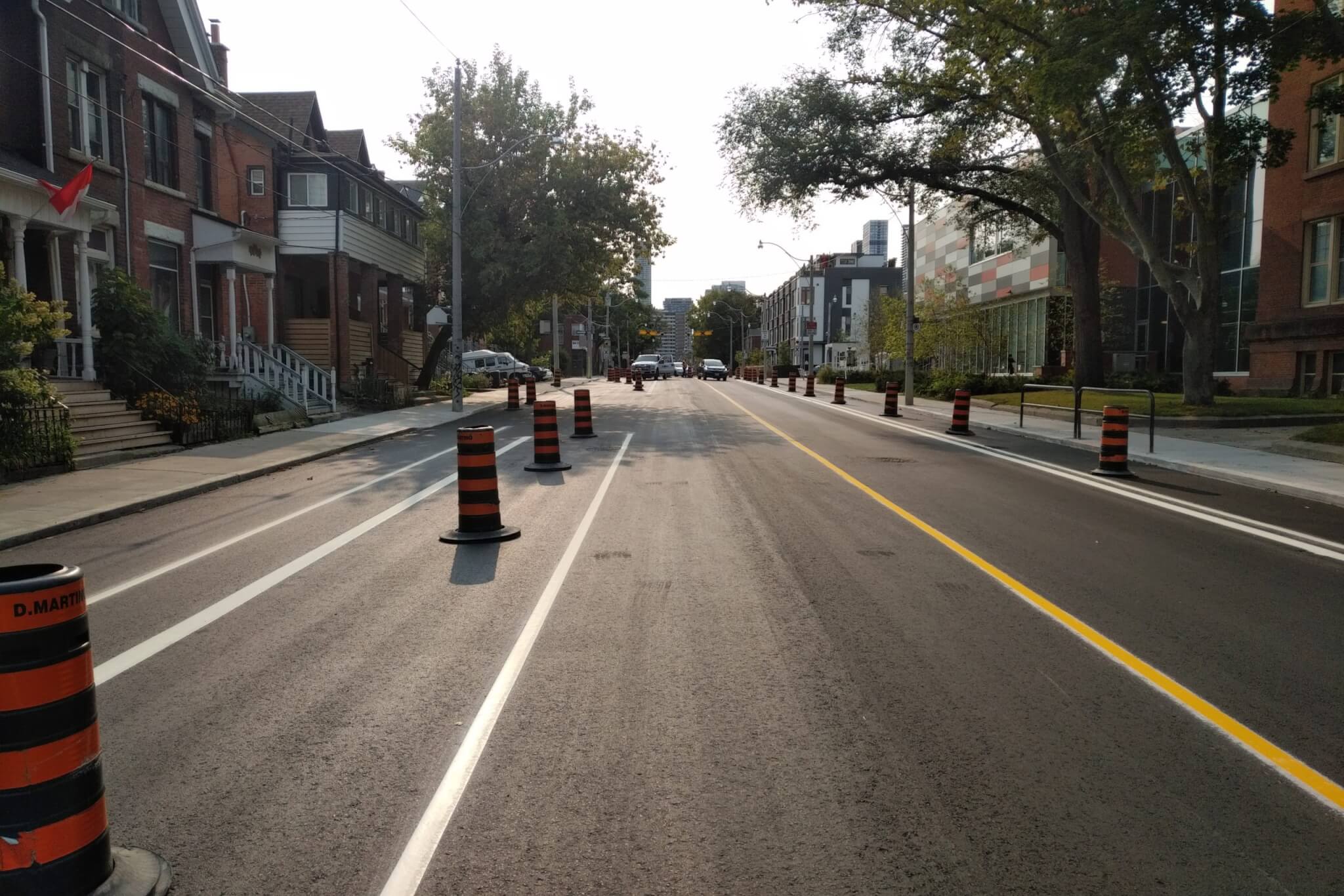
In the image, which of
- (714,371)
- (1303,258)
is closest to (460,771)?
(1303,258)

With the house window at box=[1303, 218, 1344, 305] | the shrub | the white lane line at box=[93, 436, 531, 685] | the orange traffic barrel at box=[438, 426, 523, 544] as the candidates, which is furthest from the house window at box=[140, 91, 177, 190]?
the house window at box=[1303, 218, 1344, 305]

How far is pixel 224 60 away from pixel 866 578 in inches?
1273

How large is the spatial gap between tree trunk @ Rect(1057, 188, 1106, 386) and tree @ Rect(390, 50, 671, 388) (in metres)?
15.4

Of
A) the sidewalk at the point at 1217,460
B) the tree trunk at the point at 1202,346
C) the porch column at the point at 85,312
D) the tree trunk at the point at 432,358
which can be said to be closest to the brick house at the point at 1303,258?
the tree trunk at the point at 1202,346

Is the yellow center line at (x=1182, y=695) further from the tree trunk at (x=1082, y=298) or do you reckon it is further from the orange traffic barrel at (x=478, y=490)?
the tree trunk at (x=1082, y=298)

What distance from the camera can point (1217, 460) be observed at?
15305 mm

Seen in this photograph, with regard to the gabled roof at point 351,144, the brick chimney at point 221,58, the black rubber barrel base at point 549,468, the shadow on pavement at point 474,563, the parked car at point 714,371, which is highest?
the brick chimney at point 221,58

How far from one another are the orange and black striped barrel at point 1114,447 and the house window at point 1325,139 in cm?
1875

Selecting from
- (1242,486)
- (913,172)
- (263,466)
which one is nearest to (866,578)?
(1242,486)

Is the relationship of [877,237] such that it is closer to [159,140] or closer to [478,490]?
[159,140]

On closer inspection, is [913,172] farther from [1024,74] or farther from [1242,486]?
[1242,486]

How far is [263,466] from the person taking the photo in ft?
49.2

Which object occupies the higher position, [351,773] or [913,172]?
[913,172]

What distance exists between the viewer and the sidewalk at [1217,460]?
41.2 ft
